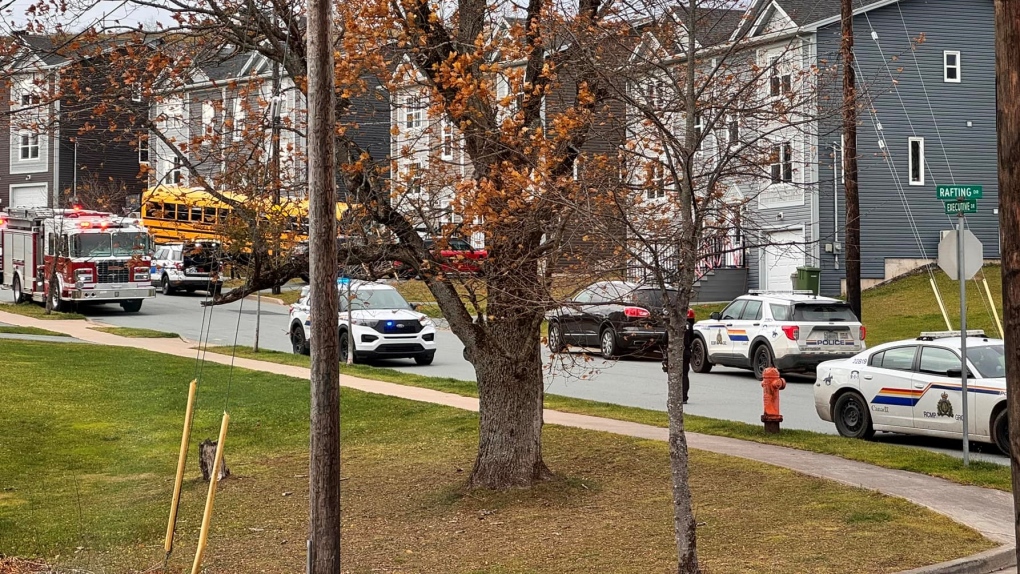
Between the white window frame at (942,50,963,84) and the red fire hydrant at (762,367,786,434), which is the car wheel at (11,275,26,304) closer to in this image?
the white window frame at (942,50,963,84)

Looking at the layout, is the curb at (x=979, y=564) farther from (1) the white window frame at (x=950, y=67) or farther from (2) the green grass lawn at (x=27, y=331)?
(1) the white window frame at (x=950, y=67)

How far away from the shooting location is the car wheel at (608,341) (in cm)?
2697

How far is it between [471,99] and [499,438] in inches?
143

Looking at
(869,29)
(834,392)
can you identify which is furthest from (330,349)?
(869,29)

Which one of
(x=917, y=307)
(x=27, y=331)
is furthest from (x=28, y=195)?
(x=917, y=307)

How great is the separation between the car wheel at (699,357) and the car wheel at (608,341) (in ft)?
6.91

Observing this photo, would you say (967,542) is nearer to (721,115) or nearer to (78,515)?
(721,115)

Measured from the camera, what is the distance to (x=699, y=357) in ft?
82.2

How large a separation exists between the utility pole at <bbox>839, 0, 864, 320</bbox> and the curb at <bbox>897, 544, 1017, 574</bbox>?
2731 mm

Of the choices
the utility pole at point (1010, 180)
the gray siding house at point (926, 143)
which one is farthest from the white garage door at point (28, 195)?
the utility pole at point (1010, 180)

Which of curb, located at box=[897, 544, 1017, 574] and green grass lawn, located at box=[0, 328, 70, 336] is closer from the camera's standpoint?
curb, located at box=[897, 544, 1017, 574]

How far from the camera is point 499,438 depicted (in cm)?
1305

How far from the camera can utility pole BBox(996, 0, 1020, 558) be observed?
16.1 ft

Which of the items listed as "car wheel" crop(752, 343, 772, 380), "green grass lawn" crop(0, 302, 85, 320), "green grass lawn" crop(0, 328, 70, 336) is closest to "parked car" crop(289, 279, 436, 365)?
"car wheel" crop(752, 343, 772, 380)
